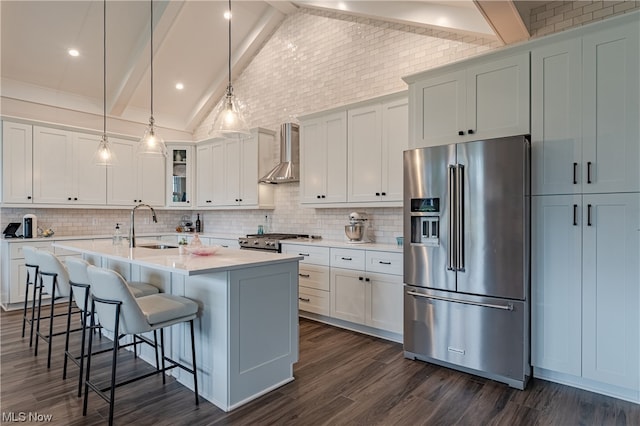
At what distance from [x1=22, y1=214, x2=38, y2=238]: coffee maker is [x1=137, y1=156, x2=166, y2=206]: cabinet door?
1476 millimetres

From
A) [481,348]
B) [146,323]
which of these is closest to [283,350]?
[146,323]

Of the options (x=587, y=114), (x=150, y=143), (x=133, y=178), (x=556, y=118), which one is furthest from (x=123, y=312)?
(x=133, y=178)

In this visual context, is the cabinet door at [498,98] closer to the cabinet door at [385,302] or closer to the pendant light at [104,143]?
the cabinet door at [385,302]

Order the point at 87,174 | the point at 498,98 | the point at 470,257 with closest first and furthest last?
the point at 470,257, the point at 498,98, the point at 87,174

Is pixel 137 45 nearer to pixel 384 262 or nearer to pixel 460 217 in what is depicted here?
pixel 384 262

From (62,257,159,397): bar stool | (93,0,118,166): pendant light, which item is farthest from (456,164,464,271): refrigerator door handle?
(93,0,118,166): pendant light

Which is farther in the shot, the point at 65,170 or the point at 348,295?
the point at 65,170

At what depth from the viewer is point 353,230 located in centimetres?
433

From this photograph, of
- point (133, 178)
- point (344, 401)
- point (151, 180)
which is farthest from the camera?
point (151, 180)

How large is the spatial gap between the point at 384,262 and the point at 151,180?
460cm

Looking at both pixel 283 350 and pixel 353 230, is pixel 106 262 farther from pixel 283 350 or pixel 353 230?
pixel 353 230

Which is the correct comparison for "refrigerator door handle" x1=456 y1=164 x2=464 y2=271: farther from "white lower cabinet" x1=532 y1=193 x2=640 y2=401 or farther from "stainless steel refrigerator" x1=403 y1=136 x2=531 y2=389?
"white lower cabinet" x1=532 y1=193 x2=640 y2=401

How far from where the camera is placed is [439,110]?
3.17 metres

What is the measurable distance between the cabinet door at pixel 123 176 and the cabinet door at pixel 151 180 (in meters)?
0.09
